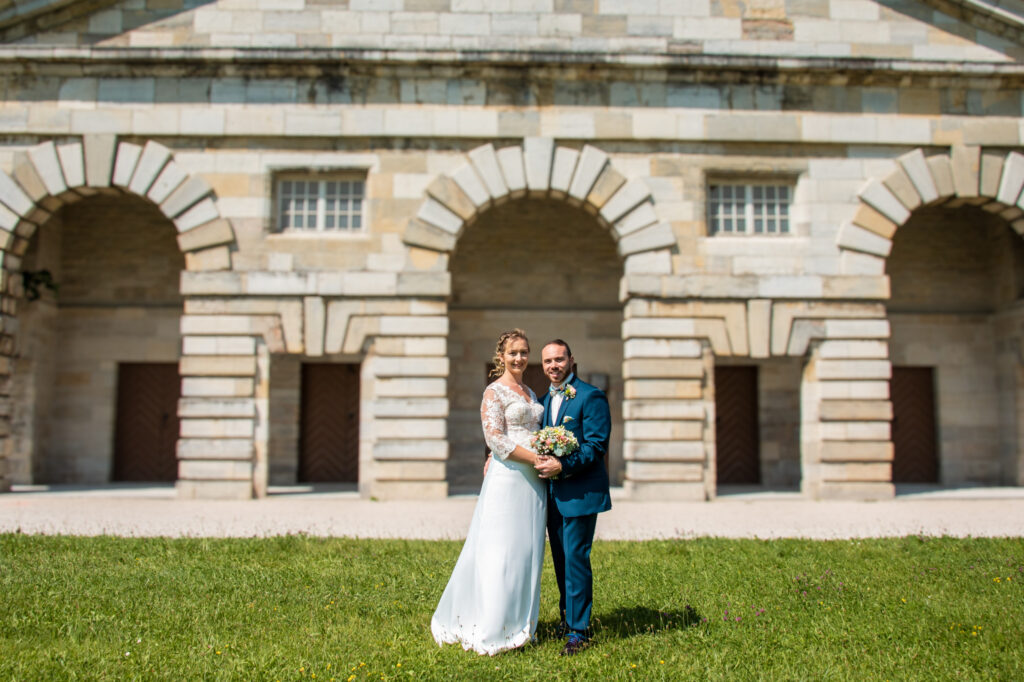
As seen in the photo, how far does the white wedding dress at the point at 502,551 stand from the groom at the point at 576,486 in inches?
6.3

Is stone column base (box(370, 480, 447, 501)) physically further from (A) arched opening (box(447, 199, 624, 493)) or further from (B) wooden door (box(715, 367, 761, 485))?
(B) wooden door (box(715, 367, 761, 485))

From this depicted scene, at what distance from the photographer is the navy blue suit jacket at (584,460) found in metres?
5.44

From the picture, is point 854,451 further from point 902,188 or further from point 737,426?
point 902,188

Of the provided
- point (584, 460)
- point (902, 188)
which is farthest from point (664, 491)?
point (584, 460)

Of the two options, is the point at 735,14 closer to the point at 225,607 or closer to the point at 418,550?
the point at 418,550

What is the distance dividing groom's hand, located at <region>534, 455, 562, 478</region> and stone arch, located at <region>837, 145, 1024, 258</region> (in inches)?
408

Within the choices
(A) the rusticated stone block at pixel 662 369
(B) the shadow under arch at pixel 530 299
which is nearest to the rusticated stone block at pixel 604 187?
(B) the shadow under arch at pixel 530 299

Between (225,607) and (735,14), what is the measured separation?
1229cm

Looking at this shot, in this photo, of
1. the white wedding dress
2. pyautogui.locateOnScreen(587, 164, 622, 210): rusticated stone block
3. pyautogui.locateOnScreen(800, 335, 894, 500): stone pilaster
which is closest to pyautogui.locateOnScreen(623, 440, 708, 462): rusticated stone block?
pyautogui.locateOnScreen(800, 335, 894, 500): stone pilaster

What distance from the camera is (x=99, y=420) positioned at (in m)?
16.4

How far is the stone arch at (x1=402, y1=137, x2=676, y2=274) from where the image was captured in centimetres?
1382

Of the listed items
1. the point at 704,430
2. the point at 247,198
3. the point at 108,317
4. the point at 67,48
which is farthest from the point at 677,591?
the point at 108,317

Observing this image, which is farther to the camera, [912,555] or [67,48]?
[67,48]

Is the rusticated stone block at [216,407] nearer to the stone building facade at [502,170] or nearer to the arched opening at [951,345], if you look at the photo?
the stone building facade at [502,170]
